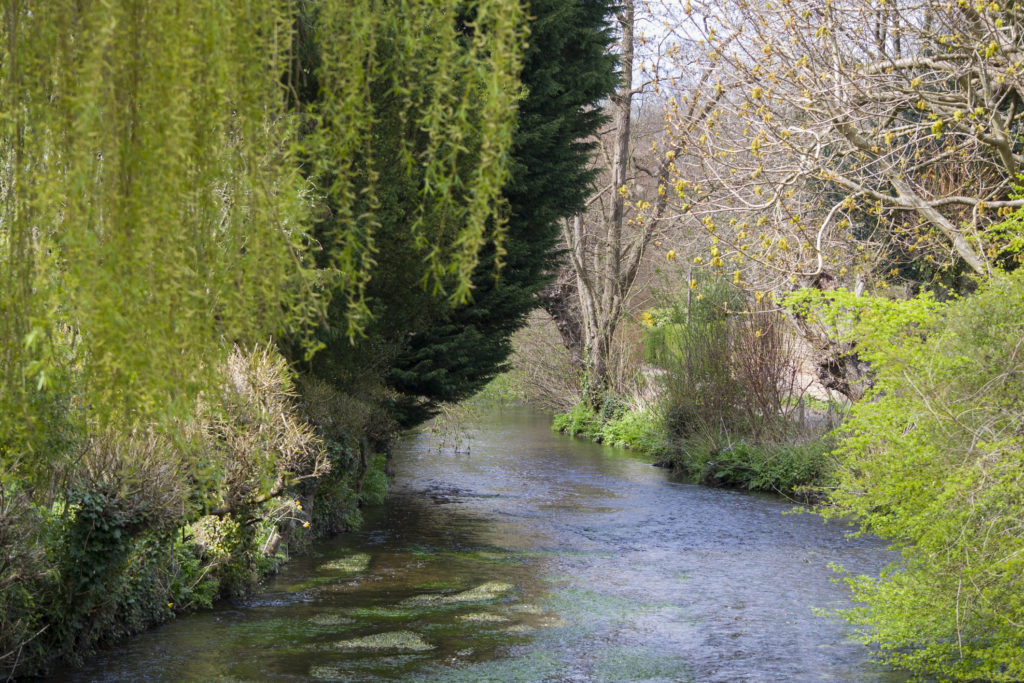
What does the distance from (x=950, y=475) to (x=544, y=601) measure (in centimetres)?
451

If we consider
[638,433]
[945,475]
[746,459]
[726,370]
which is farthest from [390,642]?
[638,433]

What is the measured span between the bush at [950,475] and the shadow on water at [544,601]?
0.96 metres

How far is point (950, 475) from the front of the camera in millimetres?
6715

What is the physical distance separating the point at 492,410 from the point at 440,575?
18.3m

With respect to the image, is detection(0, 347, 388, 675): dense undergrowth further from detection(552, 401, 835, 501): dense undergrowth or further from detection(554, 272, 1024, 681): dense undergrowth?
detection(552, 401, 835, 501): dense undergrowth

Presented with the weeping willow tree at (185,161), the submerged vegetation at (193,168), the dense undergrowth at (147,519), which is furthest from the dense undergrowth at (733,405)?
the weeping willow tree at (185,161)

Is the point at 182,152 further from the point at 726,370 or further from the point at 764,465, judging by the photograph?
the point at 726,370

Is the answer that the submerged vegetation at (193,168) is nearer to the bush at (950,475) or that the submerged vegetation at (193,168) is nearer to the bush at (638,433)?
the bush at (950,475)

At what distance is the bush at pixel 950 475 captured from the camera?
647cm

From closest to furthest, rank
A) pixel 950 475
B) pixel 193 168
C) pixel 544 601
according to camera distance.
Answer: pixel 193 168, pixel 950 475, pixel 544 601

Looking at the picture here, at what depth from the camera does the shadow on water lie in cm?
798

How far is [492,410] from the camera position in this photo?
96.1ft

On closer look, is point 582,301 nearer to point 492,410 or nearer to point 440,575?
point 492,410

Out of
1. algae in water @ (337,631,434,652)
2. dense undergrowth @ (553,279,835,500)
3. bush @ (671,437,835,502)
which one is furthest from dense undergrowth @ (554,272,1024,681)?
dense undergrowth @ (553,279,835,500)
